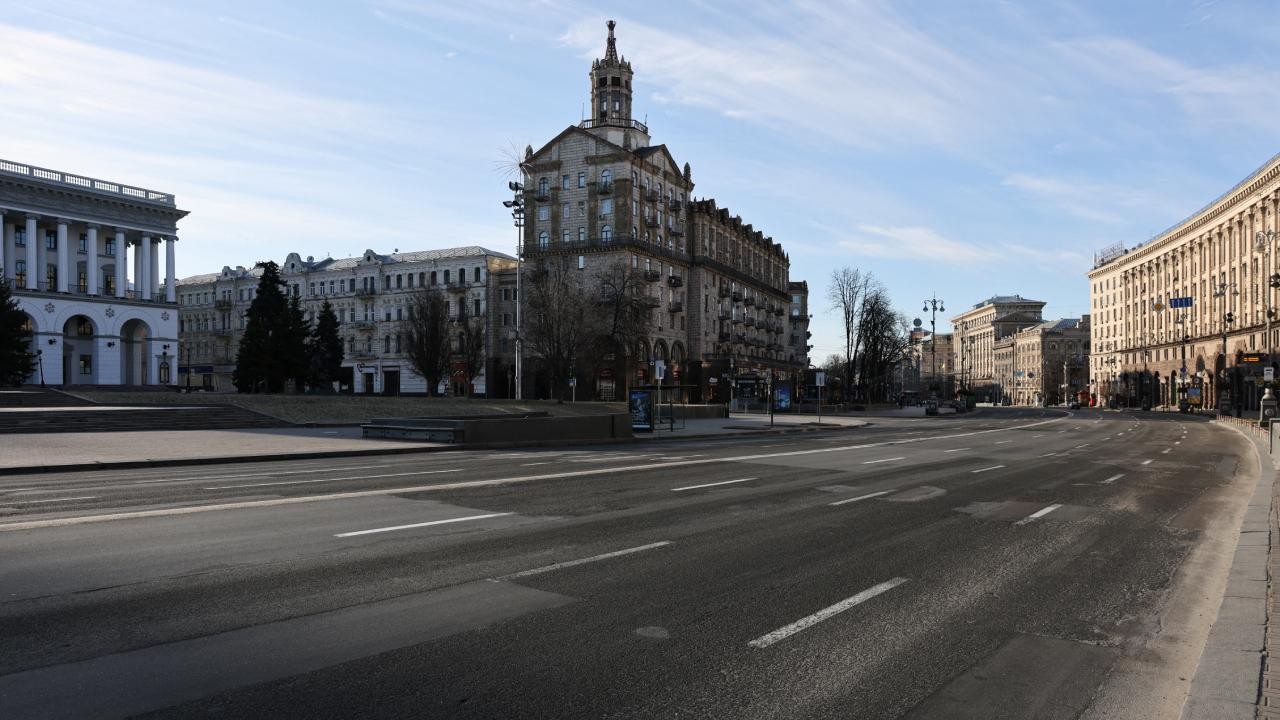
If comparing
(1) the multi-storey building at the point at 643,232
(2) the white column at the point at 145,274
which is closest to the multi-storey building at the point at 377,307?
(1) the multi-storey building at the point at 643,232

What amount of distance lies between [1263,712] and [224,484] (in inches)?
589

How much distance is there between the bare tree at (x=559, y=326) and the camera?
60906 millimetres

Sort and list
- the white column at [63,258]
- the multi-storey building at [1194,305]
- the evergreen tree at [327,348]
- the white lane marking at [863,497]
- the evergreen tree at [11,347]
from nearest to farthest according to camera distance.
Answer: the white lane marking at [863,497] → the evergreen tree at [11,347] → the white column at [63,258] → the multi-storey building at [1194,305] → the evergreen tree at [327,348]

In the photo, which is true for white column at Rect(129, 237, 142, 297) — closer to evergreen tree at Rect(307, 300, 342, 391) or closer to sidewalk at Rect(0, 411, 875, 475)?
evergreen tree at Rect(307, 300, 342, 391)

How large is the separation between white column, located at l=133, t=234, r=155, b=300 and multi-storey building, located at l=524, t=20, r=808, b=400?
3652cm

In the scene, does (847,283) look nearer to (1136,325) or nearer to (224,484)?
(1136,325)

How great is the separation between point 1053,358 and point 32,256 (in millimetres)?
166976

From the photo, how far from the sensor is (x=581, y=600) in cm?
668

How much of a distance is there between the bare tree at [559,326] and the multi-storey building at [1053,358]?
120193mm

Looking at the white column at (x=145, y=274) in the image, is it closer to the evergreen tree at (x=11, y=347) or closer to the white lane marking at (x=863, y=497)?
the evergreen tree at (x=11, y=347)

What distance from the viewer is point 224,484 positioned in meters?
14.6

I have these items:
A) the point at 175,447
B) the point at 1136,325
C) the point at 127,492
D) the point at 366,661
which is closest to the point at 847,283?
the point at 1136,325

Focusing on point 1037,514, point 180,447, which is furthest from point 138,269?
point 1037,514

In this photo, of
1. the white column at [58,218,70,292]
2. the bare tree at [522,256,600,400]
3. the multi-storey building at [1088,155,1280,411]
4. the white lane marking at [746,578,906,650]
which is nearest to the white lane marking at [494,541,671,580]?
the white lane marking at [746,578,906,650]
